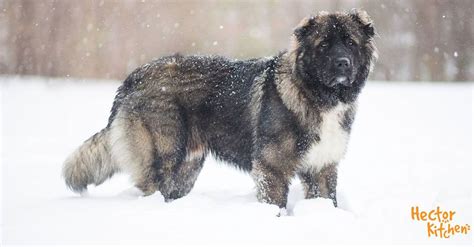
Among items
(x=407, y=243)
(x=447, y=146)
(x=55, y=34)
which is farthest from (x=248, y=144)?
(x=55, y=34)

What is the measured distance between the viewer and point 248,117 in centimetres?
496

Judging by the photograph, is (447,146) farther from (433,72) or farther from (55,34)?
(55,34)

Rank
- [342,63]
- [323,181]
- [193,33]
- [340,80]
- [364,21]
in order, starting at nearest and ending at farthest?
[342,63], [340,80], [364,21], [323,181], [193,33]

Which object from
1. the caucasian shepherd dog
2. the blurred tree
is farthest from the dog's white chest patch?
the blurred tree

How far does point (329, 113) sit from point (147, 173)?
70.9 inches

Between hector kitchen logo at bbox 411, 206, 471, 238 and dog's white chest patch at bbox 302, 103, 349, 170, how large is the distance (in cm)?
81

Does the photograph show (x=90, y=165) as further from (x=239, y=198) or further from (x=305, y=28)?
(x=305, y=28)

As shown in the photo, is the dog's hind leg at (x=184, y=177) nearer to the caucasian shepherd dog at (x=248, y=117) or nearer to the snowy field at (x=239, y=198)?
the caucasian shepherd dog at (x=248, y=117)

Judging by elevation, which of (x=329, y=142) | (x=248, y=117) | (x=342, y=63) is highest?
(x=342, y=63)

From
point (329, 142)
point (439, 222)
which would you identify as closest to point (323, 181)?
point (329, 142)

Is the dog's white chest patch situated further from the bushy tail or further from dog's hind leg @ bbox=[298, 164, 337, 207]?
the bushy tail

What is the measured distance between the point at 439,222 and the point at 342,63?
149 centimetres

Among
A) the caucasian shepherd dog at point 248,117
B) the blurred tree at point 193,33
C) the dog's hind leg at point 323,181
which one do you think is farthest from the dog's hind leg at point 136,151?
the blurred tree at point 193,33

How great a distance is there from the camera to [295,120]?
4.60 m
